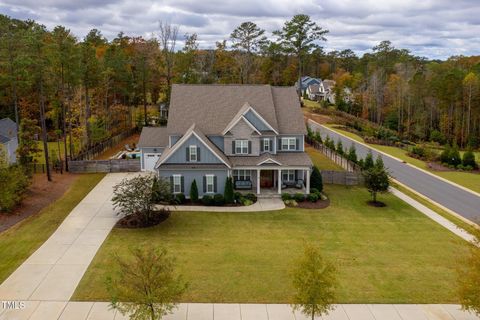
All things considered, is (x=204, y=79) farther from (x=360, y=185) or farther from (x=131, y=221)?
(x=131, y=221)

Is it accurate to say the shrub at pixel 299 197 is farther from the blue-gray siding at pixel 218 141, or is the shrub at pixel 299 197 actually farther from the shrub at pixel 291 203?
the blue-gray siding at pixel 218 141

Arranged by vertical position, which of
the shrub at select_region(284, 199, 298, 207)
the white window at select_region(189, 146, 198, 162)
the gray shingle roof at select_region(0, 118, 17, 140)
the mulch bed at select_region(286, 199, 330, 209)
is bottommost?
the mulch bed at select_region(286, 199, 330, 209)

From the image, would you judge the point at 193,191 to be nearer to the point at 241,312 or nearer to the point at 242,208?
the point at 242,208

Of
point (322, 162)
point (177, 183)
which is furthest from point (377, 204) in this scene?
point (177, 183)

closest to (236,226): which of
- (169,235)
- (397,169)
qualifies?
(169,235)

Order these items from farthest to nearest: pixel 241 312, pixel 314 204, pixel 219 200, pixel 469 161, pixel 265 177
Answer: pixel 469 161
pixel 265 177
pixel 314 204
pixel 219 200
pixel 241 312

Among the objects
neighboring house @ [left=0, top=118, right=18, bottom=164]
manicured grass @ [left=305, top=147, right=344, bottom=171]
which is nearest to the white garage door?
neighboring house @ [left=0, top=118, right=18, bottom=164]

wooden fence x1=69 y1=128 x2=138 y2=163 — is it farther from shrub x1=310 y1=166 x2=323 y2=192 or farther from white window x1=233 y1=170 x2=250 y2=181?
shrub x1=310 y1=166 x2=323 y2=192
